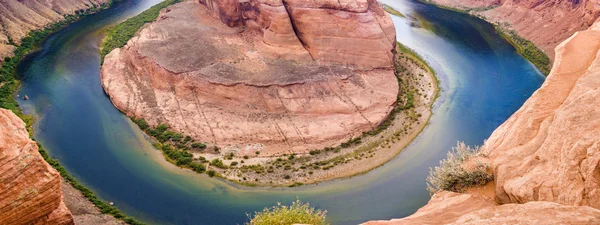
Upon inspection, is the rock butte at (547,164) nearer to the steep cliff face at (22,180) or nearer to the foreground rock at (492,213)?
the foreground rock at (492,213)

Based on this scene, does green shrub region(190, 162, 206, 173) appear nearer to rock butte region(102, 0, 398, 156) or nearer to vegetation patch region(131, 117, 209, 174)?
vegetation patch region(131, 117, 209, 174)

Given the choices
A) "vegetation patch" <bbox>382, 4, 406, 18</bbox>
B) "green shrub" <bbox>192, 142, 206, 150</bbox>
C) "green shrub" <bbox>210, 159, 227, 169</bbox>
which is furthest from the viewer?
"vegetation patch" <bbox>382, 4, 406, 18</bbox>

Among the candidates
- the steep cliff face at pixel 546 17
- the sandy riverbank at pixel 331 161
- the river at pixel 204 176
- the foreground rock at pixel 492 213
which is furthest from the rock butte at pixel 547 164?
the steep cliff face at pixel 546 17

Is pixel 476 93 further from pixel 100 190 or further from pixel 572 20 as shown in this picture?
pixel 100 190

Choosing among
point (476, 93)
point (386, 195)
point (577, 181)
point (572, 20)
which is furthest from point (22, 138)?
point (572, 20)

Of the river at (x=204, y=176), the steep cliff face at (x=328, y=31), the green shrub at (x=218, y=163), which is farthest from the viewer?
the steep cliff face at (x=328, y=31)

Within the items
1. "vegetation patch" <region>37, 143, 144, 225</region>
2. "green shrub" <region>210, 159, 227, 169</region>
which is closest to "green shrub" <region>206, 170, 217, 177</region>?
"green shrub" <region>210, 159, 227, 169</region>
